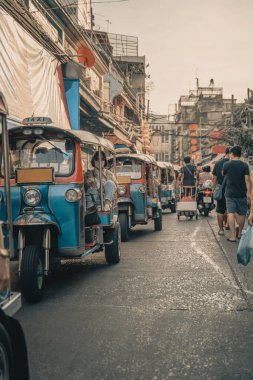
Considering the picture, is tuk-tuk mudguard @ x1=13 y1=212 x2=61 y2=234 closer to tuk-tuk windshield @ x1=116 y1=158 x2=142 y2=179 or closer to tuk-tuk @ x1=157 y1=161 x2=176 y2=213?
tuk-tuk windshield @ x1=116 y1=158 x2=142 y2=179

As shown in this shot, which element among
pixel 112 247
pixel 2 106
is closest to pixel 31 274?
pixel 2 106

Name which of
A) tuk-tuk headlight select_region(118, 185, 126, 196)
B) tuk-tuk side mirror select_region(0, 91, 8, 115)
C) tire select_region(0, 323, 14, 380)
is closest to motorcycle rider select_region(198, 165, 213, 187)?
tuk-tuk headlight select_region(118, 185, 126, 196)

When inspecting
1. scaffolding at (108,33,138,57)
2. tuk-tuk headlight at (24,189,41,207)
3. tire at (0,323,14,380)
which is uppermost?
scaffolding at (108,33,138,57)

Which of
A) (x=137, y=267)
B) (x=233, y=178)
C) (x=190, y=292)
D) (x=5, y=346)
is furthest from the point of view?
(x=233, y=178)

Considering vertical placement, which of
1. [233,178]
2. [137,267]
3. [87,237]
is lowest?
[137,267]

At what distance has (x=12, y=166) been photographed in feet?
22.5

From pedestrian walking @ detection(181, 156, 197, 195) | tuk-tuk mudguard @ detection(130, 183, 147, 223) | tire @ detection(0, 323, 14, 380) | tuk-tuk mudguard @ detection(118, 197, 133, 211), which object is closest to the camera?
tire @ detection(0, 323, 14, 380)

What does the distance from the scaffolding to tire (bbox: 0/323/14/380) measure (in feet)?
147

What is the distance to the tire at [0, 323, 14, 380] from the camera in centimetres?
266

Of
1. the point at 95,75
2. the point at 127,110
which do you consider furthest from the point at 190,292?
the point at 127,110

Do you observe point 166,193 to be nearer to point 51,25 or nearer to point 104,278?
point 51,25

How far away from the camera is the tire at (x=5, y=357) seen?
8.73ft

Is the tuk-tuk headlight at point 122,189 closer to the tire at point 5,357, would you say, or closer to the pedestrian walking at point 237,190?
the pedestrian walking at point 237,190

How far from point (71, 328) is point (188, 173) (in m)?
13.4
